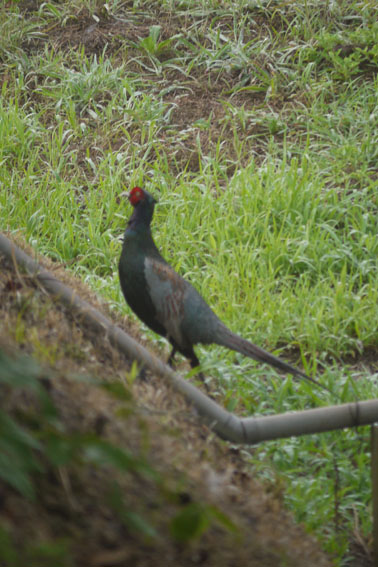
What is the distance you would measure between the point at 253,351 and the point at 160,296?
17.3 inches

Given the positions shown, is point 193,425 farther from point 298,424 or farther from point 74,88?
point 74,88

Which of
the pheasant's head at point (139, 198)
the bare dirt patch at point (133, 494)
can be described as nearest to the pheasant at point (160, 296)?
the pheasant's head at point (139, 198)

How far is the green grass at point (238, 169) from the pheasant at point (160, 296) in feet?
1.11

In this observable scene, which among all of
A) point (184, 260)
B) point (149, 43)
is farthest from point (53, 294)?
point (149, 43)

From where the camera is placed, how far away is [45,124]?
19.7 feet

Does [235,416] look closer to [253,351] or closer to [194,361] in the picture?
[253,351]

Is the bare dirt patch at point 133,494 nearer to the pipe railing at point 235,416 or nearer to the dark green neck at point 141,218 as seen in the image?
the pipe railing at point 235,416

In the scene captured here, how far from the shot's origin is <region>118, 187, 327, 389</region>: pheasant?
116 inches

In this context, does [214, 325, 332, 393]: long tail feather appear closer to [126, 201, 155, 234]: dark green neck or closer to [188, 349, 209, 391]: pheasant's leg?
[188, 349, 209, 391]: pheasant's leg

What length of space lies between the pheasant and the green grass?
337mm

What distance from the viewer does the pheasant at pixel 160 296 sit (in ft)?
9.68

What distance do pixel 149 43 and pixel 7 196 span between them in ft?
6.89

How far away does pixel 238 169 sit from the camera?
5.36 metres

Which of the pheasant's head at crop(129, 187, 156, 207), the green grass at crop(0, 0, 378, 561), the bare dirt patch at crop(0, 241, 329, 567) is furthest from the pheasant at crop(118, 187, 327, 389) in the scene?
the bare dirt patch at crop(0, 241, 329, 567)
